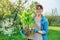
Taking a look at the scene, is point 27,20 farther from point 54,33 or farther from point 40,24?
point 54,33

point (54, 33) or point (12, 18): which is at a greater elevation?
point (12, 18)

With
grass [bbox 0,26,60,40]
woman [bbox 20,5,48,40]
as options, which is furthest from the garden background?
woman [bbox 20,5,48,40]

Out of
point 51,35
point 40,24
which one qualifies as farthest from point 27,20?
point 51,35

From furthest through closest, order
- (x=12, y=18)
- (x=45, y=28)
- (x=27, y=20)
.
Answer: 1. (x=12, y=18)
2. (x=45, y=28)
3. (x=27, y=20)

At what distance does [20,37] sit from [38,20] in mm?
235

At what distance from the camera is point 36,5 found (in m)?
1.75

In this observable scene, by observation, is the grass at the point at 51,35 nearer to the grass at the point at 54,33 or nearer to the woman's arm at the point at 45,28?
the grass at the point at 54,33

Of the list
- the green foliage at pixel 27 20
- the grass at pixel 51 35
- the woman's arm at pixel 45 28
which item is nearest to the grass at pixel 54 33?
the grass at pixel 51 35

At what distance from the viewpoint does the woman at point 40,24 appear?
1.74 m

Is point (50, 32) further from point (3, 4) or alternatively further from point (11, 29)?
point (3, 4)

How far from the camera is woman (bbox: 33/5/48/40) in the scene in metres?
1.74

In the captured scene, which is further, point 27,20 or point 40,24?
point 40,24

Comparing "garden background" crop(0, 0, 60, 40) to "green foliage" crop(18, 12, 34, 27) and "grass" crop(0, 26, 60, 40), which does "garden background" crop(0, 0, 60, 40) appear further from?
"green foliage" crop(18, 12, 34, 27)

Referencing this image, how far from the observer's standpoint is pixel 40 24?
68.7 inches
